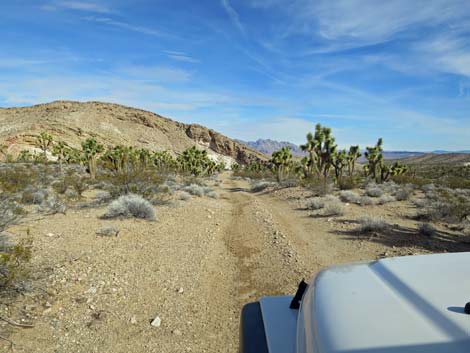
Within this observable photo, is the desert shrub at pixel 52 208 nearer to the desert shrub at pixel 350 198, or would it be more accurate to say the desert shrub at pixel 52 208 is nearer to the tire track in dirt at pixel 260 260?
the tire track in dirt at pixel 260 260

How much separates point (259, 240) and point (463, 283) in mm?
7153

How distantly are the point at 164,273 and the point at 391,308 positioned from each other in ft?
17.0

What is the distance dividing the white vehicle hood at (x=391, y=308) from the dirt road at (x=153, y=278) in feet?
9.12

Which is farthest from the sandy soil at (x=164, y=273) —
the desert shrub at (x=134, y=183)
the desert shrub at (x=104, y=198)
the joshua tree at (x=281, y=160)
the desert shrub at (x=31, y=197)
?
the joshua tree at (x=281, y=160)

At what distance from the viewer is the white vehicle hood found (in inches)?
45.1

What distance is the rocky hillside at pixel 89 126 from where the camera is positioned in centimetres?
6477

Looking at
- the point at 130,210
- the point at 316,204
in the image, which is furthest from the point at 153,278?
the point at 316,204

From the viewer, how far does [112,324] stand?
426 centimetres

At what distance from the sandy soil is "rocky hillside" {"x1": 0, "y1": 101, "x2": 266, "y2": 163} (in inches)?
2456

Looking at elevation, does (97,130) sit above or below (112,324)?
above

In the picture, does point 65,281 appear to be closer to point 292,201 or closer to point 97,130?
point 292,201

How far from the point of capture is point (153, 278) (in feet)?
18.7

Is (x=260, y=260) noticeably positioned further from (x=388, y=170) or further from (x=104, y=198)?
(x=388, y=170)

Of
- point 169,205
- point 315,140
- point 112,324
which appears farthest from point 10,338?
point 315,140
